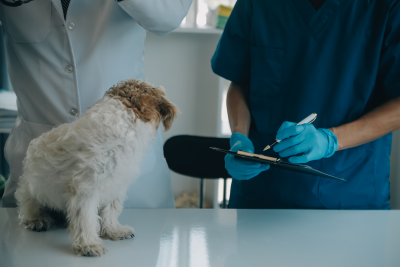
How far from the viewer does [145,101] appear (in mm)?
576

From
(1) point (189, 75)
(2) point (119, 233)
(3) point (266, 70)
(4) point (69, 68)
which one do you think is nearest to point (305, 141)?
(3) point (266, 70)

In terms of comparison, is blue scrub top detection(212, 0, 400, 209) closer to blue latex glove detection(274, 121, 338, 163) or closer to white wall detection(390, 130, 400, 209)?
blue latex glove detection(274, 121, 338, 163)

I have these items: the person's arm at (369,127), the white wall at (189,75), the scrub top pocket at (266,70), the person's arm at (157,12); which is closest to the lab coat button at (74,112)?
the person's arm at (157,12)

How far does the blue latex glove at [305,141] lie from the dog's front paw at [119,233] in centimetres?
46

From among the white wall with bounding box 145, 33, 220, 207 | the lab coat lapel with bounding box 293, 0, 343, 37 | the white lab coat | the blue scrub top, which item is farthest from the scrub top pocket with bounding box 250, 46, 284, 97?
the white wall with bounding box 145, 33, 220, 207

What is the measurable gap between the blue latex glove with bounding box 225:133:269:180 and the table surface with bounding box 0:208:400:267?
4.4 inches

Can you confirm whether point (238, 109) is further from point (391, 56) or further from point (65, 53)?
point (65, 53)

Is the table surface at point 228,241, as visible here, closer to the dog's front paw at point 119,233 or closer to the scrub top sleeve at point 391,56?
the dog's front paw at point 119,233

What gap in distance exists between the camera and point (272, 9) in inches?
39.5

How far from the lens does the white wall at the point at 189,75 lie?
8.25 ft

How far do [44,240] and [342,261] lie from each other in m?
0.62

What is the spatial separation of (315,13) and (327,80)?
21 cm

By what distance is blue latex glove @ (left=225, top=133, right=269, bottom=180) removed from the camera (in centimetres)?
88

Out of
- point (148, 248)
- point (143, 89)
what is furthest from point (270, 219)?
point (143, 89)
